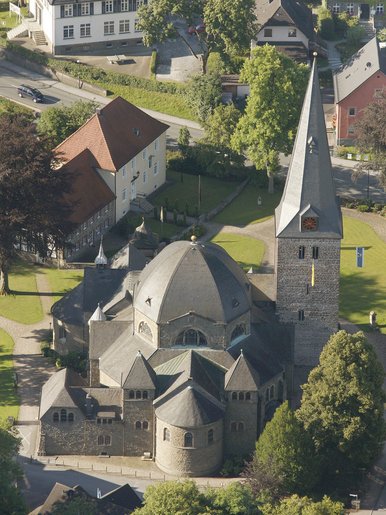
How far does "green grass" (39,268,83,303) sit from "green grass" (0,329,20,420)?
942 cm

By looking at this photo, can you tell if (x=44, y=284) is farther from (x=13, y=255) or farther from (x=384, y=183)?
(x=384, y=183)

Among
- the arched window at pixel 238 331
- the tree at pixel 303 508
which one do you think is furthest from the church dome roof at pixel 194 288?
the tree at pixel 303 508

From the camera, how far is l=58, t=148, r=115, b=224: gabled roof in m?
183

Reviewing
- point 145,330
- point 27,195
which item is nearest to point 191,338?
point 145,330

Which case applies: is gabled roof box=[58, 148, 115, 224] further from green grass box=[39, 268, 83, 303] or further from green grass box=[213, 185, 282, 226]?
green grass box=[213, 185, 282, 226]

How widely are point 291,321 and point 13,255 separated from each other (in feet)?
98.7

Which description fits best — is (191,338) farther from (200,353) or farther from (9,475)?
(9,475)

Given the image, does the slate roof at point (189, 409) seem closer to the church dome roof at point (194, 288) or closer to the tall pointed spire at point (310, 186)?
the church dome roof at point (194, 288)

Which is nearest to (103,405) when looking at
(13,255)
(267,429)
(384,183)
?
(267,429)

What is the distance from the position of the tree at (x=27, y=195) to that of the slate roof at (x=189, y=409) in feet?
99.0

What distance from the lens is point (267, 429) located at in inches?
Answer: 5753

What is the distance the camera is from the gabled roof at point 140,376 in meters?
149

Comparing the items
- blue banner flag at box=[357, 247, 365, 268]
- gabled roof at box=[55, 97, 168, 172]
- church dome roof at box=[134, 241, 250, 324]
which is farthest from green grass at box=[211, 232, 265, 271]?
church dome roof at box=[134, 241, 250, 324]

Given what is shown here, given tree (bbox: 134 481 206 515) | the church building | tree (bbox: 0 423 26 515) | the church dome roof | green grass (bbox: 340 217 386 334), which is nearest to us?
tree (bbox: 134 481 206 515)
